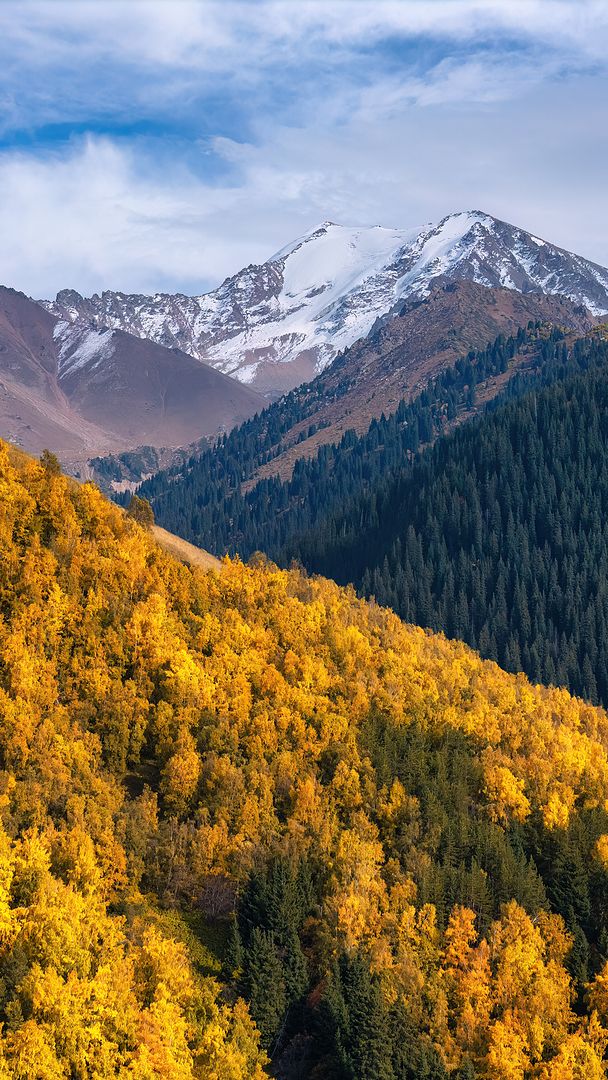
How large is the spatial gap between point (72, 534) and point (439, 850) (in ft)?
234

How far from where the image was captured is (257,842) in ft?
453

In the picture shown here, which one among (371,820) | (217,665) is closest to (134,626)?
(217,665)

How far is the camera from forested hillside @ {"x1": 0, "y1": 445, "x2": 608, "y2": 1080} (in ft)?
364

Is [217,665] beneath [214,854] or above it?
above

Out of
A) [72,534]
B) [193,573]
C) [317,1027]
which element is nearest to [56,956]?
[317,1027]

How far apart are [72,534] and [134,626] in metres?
20.9

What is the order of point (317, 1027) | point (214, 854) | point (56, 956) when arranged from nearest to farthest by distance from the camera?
point (56, 956), point (317, 1027), point (214, 854)

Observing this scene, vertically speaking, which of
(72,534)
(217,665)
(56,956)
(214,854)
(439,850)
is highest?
(72,534)

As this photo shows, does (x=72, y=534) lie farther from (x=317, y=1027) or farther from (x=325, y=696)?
(x=317, y=1027)

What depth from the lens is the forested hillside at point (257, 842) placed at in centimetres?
11081

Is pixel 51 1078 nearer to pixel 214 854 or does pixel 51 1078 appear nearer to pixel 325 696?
pixel 214 854

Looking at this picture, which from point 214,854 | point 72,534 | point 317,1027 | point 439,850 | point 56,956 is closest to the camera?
point 56,956

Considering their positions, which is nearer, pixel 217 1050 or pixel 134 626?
pixel 217 1050

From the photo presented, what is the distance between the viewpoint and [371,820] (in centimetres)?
15088
